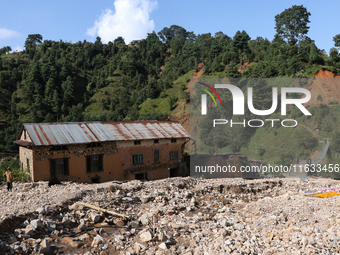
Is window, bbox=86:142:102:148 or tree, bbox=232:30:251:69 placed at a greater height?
tree, bbox=232:30:251:69

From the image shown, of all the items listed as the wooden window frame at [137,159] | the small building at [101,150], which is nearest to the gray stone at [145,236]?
the small building at [101,150]

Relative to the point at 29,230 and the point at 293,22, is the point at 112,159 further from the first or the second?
the point at 293,22

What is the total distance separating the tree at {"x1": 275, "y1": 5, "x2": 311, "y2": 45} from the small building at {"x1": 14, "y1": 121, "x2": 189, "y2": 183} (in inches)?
1591

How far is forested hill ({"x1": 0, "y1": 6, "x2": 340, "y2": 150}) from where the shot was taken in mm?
47844

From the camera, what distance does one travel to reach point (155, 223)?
35.3 ft

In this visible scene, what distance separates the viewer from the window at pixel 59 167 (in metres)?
17.7

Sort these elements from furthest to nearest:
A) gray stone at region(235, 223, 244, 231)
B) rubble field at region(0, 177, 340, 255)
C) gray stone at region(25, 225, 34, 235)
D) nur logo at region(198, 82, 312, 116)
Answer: nur logo at region(198, 82, 312, 116) → gray stone at region(235, 223, 244, 231) → gray stone at region(25, 225, 34, 235) → rubble field at region(0, 177, 340, 255)

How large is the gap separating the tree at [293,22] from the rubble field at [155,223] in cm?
4731

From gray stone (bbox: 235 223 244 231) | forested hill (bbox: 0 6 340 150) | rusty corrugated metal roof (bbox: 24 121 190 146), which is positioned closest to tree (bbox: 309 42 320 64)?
forested hill (bbox: 0 6 340 150)

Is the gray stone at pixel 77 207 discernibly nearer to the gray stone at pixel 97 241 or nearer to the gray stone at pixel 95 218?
the gray stone at pixel 95 218

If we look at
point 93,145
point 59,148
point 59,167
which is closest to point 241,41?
point 93,145

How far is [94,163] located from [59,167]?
242 cm

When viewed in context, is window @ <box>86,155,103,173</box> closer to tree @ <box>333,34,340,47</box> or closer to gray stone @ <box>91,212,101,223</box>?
gray stone @ <box>91,212,101,223</box>

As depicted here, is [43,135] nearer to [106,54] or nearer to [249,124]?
[249,124]
